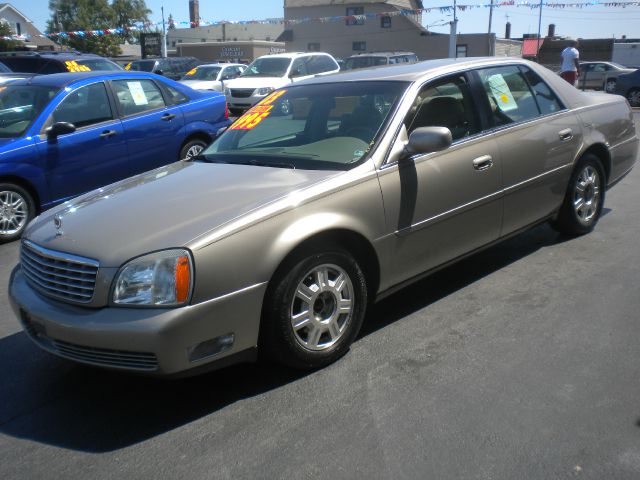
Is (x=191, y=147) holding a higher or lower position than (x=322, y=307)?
higher

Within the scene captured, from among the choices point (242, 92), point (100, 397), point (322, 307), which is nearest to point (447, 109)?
point (322, 307)

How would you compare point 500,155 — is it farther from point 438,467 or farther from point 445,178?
point 438,467

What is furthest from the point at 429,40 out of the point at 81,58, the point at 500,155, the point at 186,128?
the point at 500,155

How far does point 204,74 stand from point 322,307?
20460 millimetres

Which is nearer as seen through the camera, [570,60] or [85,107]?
[85,107]

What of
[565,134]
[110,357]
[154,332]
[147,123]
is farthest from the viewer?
[147,123]

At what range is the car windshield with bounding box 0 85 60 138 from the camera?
23.2 feet

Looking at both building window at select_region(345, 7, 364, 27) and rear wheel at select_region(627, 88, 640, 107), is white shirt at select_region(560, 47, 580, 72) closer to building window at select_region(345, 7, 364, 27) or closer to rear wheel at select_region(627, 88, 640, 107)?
rear wheel at select_region(627, 88, 640, 107)

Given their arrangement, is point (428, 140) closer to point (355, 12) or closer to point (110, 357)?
Answer: point (110, 357)

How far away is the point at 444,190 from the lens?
4336 mm

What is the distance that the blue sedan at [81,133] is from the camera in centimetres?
680

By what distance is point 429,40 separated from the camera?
50500mm

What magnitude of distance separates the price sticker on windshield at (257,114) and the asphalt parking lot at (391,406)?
163 centimetres

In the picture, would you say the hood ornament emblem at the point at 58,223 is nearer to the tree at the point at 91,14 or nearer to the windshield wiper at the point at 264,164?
the windshield wiper at the point at 264,164
